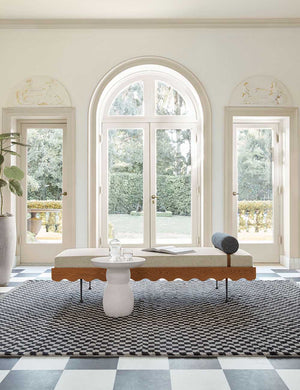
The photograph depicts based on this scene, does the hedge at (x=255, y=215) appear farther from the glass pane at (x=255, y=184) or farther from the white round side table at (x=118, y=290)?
the white round side table at (x=118, y=290)

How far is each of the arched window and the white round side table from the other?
2697 millimetres

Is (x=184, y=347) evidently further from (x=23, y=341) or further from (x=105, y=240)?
(x=105, y=240)

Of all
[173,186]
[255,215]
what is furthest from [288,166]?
[173,186]

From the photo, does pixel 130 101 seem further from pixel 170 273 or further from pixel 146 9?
pixel 170 273

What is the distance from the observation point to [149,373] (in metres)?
2.21

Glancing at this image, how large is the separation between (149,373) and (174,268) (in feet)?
4.73

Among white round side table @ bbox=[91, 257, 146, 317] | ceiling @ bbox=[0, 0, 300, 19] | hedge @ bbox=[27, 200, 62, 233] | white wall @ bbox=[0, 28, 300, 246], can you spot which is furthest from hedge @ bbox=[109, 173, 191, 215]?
white round side table @ bbox=[91, 257, 146, 317]

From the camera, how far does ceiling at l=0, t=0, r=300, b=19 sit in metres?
5.07

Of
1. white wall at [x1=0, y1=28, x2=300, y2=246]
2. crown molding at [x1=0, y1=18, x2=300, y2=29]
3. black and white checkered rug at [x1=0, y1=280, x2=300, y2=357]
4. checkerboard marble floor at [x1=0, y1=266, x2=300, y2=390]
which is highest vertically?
crown molding at [x1=0, y1=18, x2=300, y2=29]

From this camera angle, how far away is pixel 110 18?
18.0 feet

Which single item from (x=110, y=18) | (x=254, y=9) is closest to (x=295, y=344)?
(x=254, y=9)

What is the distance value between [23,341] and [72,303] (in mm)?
990

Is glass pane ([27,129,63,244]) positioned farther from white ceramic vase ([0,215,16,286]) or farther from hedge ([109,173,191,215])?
white ceramic vase ([0,215,16,286])

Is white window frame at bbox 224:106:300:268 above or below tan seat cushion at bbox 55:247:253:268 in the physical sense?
above
